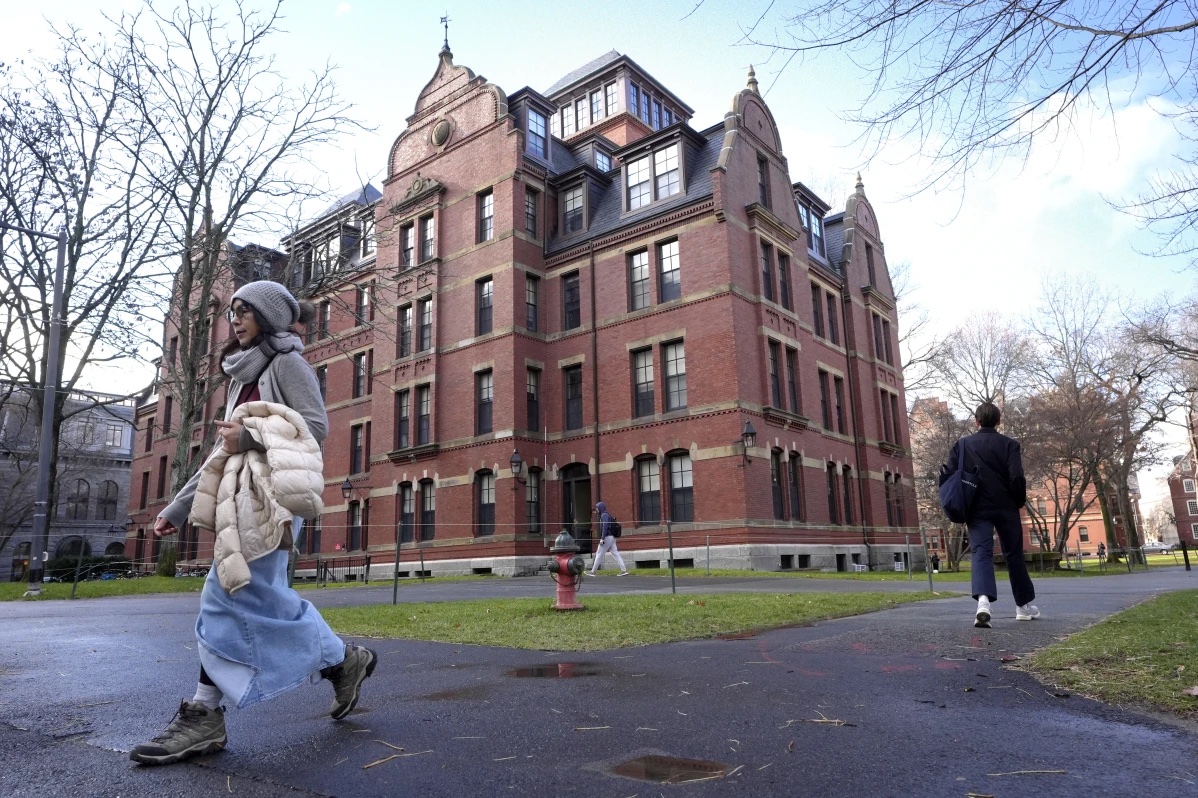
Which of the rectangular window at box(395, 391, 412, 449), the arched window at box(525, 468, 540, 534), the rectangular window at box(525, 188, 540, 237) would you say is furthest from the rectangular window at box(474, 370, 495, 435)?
the rectangular window at box(525, 188, 540, 237)

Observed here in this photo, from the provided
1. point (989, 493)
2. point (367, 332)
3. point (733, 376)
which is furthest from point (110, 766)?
point (367, 332)

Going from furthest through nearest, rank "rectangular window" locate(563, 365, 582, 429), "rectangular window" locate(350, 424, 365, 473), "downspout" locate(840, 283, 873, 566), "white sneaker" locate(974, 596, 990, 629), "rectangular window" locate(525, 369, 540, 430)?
"rectangular window" locate(350, 424, 365, 473), "downspout" locate(840, 283, 873, 566), "rectangular window" locate(525, 369, 540, 430), "rectangular window" locate(563, 365, 582, 429), "white sneaker" locate(974, 596, 990, 629)

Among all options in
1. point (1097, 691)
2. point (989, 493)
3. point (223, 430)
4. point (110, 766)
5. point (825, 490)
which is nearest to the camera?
point (110, 766)

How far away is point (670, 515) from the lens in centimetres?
2289

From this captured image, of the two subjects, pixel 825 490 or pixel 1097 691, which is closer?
pixel 1097 691

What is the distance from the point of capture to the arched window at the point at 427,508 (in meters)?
26.6

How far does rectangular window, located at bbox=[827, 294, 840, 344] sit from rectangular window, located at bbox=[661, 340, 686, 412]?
810 centimetres

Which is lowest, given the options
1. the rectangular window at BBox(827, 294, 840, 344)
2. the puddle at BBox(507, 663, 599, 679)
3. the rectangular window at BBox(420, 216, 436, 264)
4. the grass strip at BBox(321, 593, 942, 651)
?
the grass strip at BBox(321, 593, 942, 651)

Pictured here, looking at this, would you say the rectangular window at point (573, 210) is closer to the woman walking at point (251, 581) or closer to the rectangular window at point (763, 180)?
the rectangular window at point (763, 180)

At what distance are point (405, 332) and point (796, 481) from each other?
1552cm

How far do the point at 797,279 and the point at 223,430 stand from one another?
2544 cm

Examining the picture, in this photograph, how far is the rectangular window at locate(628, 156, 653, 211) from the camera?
25766 millimetres

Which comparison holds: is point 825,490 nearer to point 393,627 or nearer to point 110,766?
point 393,627

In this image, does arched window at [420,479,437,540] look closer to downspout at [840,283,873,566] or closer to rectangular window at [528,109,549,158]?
rectangular window at [528,109,549,158]
